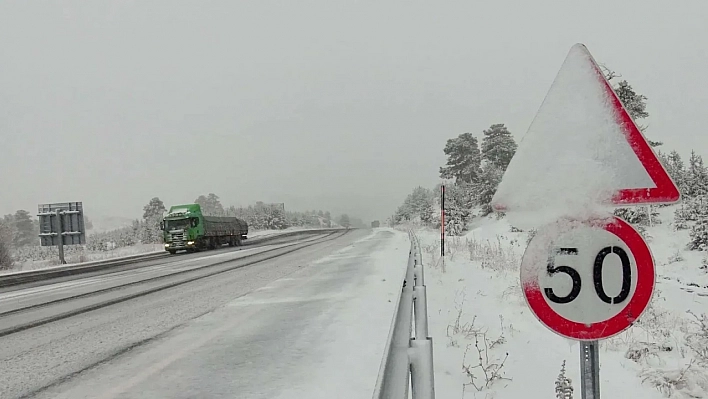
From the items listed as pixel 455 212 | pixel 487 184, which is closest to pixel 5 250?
A: pixel 455 212

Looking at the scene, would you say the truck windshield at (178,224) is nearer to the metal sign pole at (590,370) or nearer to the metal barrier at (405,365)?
the metal barrier at (405,365)

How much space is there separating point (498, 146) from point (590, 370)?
6298 cm

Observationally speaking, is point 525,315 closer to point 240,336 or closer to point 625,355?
point 625,355

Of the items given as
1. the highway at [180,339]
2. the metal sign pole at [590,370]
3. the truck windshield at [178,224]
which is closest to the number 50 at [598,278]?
the metal sign pole at [590,370]

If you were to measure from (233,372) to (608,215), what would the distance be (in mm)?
4100

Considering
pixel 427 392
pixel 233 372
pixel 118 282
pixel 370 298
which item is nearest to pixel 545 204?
pixel 427 392

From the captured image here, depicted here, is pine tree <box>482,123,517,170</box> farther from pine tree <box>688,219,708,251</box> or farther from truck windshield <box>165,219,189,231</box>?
Result: truck windshield <box>165,219,189,231</box>

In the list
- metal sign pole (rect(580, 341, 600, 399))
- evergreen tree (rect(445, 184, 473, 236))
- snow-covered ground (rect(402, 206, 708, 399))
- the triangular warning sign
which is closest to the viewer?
metal sign pole (rect(580, 341, 600, 399))

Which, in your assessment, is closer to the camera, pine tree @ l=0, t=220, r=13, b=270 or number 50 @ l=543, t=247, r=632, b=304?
number 50 @ l=543, t=247, r=632, b=304

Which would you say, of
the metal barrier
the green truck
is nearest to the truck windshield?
the green truck

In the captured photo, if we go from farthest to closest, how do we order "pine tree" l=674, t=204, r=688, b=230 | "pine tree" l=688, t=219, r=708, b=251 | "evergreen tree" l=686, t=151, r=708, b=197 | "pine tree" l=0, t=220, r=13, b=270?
"evergreen tree" l=686, t=151, r=708, b=197 < "pine tree" l=674, t=204, r=688, b=230 < "pine tree" l=0, t=220, r=13, b=270 < "pine tree" l=688, t=219, r=708, b=251

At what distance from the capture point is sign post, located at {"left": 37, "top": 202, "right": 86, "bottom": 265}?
27.0 meters

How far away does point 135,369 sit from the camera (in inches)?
207

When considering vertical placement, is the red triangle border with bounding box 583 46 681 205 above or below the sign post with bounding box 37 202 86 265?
above
